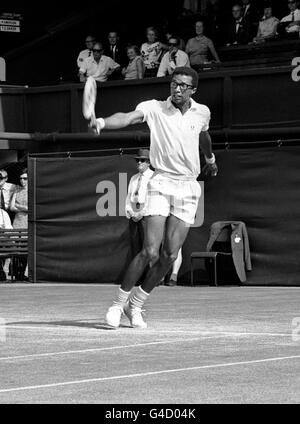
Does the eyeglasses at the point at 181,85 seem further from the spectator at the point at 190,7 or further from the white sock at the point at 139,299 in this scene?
the spectator at the point at 190,7

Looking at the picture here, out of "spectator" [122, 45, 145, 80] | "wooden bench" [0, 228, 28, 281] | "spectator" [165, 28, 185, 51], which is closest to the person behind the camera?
"wooden bench" [0, 228, 28, 281]

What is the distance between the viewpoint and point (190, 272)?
69.0ft

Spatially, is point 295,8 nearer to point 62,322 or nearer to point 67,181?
point 67,181

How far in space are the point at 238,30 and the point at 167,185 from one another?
15.2 metres

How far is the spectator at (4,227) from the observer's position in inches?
934

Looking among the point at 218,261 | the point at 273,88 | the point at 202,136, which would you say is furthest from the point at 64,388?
the point at 273,88

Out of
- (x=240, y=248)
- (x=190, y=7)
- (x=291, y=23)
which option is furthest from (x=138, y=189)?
(x=190, y=7)

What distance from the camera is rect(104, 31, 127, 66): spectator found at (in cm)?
2770

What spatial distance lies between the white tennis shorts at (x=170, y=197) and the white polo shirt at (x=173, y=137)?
10cm

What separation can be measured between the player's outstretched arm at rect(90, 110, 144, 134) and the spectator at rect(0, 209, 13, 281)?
12714mm

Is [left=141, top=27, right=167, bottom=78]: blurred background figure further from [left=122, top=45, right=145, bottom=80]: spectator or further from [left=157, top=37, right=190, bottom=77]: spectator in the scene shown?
[left=157, top=37, right=190, bottom=77]: spectator

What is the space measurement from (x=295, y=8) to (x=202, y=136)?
13345 millimetres

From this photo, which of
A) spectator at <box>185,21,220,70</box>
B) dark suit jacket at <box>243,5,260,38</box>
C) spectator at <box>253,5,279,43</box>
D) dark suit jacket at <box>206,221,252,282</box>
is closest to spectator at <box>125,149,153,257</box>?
dark suit jacket at <box>206,221,252,282</box>

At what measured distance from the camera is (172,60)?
81.1ft
